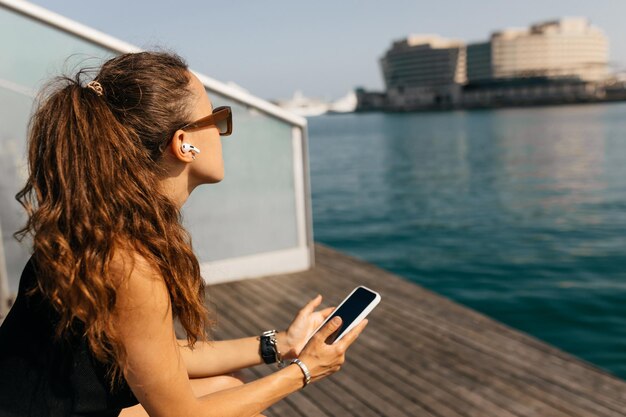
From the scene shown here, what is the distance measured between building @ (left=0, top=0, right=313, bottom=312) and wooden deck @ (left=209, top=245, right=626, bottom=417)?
680 millimetres

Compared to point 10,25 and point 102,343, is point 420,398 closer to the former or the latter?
point 102,343

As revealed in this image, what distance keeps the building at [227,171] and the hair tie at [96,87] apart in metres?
3.52

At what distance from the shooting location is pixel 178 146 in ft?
5.33

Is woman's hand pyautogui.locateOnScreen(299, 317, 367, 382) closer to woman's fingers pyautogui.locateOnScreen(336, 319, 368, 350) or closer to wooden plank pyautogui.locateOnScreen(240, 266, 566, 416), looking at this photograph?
woman's fingers pyautogui.locateOnScreen(336, 319, 368, 350)

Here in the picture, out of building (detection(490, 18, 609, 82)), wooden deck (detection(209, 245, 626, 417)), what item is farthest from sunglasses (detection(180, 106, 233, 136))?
building (detection(490, 18, 609, 82))

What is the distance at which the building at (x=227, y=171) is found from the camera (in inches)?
187

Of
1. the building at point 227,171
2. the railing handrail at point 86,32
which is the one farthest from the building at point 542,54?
the railing handrail at point 86,32

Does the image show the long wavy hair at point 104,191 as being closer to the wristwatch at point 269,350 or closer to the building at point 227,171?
the wristwatch at point 269,350

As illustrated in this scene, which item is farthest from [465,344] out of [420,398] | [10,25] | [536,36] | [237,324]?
[536,36]

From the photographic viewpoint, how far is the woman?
56.5 inches

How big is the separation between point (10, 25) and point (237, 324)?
303cm

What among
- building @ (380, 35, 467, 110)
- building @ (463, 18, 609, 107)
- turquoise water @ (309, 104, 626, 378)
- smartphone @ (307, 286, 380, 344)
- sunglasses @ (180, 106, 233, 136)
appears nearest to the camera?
sunglasses @ (180, 106, 233, 136)

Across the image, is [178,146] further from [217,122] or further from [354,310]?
[354,310]

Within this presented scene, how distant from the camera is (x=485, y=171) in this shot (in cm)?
2983
